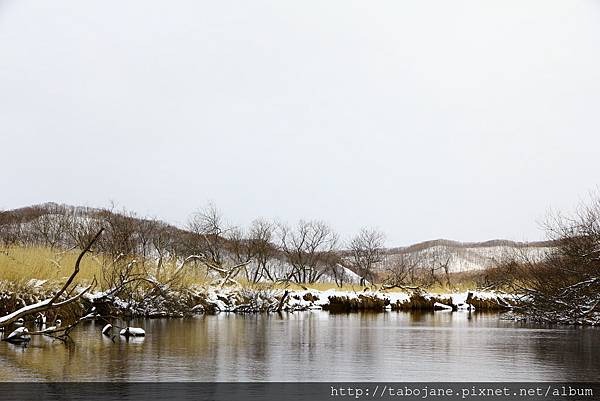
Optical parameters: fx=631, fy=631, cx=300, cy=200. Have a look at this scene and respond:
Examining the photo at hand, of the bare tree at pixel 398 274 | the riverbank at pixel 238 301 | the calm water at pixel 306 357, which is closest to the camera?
the calm water at pixel 306 357

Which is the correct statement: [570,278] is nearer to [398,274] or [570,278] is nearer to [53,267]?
[53,267]

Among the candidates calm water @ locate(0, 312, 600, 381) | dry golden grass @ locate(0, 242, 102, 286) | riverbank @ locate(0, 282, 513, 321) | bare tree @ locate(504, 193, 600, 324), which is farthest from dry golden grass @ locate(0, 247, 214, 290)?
bare tree @ locate(504, 193, 600, 324)

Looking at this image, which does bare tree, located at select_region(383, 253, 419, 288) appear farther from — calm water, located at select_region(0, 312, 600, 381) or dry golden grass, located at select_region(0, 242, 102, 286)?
calm water, located at select_region(0, 312, 600, 381)

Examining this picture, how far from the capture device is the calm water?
446 inches

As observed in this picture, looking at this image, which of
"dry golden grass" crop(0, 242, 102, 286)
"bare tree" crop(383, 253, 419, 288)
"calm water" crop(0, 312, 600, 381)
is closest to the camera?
"calm water" crop(0, 312, 600, 381)

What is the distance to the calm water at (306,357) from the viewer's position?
11.3 meters

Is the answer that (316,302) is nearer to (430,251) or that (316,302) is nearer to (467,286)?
(467,286)

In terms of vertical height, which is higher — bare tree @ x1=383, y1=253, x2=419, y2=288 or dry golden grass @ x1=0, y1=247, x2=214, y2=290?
dry golden grass @ x1=0, y1=247, x2=214, y2=290

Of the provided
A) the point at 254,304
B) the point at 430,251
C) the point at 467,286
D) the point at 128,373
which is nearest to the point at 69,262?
the point at 254,304

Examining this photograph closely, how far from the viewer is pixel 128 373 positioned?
11266 millimetres

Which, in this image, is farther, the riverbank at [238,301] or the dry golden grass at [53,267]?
the riverbank at [238,301]

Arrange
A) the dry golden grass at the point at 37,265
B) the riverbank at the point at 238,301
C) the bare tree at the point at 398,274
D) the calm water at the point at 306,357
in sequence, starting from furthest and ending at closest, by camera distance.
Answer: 1. the bare tree at the point at 398,274
2. the riverbank at the point at 238,301
3. the dry golden grass at the point at 37,265
4. the calm water at the point at 306,357

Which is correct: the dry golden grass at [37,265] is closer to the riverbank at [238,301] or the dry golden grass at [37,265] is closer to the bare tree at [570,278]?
the riverbank at [238,301]

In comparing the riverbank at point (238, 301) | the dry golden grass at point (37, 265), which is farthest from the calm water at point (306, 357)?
the dry golden grass at point (37, 265)
